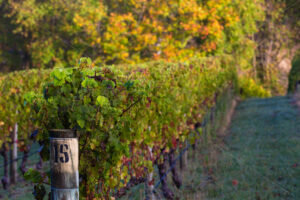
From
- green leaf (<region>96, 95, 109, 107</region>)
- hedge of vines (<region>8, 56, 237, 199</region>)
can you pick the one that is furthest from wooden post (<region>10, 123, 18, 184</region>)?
green leaf (<region>96, 95, 109, 107</region>)

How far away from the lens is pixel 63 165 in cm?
243

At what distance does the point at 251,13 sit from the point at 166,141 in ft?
67.7

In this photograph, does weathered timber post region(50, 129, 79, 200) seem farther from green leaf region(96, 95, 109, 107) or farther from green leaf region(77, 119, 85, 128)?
green leaf region(96, 95, 109, 107)

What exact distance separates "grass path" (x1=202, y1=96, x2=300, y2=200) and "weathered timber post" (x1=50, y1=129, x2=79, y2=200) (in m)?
4.09

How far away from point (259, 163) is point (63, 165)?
6.39 meters

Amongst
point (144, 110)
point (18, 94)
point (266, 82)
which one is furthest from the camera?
point (266, 82)

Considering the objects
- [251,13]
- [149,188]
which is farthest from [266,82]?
[149,188]

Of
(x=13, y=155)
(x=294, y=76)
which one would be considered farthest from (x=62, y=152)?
(x=294, y=76)

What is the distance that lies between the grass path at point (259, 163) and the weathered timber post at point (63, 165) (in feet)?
13.4

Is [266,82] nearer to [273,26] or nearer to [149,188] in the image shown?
[273,26]

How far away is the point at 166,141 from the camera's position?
5641 millimetres

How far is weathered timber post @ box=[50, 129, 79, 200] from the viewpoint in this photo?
7.95ft

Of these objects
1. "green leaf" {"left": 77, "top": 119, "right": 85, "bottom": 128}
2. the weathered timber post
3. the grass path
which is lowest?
the grass path

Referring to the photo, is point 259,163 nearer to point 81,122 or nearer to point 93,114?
point 93,114
